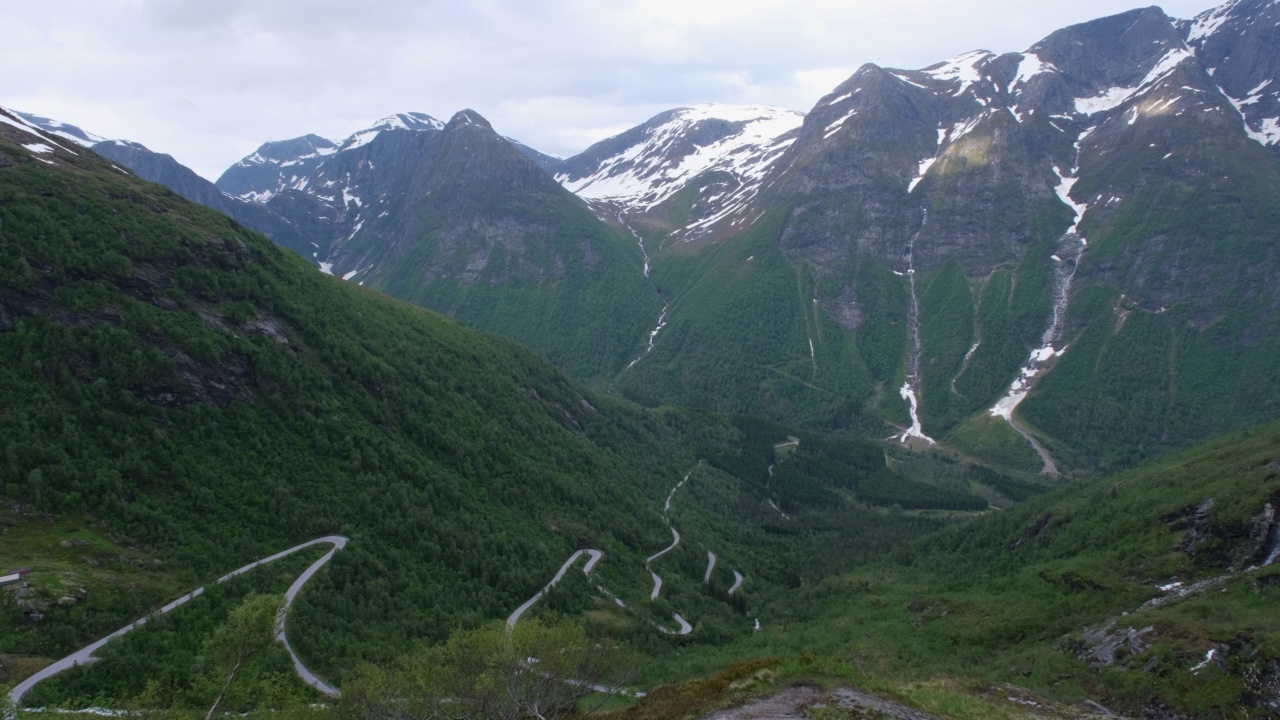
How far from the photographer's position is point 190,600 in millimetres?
64188

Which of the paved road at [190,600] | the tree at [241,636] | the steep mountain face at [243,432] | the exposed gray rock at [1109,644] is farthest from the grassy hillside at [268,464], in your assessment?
the exposed gray rock at [1109,644]

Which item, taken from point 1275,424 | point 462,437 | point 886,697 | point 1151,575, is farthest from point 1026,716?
point 462,437

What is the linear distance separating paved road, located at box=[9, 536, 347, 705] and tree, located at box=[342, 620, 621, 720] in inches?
349

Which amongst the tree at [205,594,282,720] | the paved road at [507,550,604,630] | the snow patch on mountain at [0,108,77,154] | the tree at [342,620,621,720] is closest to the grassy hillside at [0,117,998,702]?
the paved road at [507,550,604,630]

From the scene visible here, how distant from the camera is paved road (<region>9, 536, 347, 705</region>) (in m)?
50.4

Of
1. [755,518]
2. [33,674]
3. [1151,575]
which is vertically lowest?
[755,518]

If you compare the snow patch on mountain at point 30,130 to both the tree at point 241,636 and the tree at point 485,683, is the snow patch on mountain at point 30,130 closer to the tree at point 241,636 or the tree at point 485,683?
the tree at point 241,636

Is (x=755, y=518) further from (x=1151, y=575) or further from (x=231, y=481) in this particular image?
(x=231, y=481)

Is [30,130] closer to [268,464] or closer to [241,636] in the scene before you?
[268,464]

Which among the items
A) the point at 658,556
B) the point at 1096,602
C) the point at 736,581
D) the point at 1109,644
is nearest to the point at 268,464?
A: the point at 658,556

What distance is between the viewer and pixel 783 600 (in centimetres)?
10850

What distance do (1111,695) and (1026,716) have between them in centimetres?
1595

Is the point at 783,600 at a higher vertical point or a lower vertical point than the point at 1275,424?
lower

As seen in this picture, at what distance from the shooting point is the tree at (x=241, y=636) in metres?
41.4
